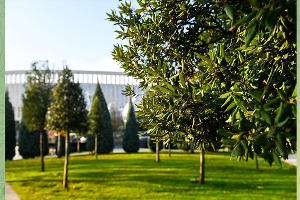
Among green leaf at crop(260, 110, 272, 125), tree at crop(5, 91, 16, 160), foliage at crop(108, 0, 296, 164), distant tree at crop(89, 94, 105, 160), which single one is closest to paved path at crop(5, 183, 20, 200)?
foliage at crop(108, 0, 296, 164)

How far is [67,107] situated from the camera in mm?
7484

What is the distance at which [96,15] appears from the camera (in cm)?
224

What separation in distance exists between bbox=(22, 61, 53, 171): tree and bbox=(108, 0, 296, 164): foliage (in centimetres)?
876

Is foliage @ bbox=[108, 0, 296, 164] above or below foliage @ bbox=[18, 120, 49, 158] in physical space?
above

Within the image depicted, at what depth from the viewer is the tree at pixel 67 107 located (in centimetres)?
745

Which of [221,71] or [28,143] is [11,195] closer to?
[221,71]

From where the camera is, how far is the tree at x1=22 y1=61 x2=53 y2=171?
32.1 ft

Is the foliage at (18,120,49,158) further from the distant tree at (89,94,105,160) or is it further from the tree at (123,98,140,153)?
the tree at (123,98,140,153)

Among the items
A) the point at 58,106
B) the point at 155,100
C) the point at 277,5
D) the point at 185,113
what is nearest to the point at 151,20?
the point at 155,100

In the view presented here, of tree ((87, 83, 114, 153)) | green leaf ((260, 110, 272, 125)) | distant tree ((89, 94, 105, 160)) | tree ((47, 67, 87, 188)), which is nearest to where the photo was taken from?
green leaf ((260, 110, 272, 125))

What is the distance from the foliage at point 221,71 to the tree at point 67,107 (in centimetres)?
592

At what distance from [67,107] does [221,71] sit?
22.6 ft

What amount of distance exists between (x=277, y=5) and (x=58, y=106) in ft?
24.1

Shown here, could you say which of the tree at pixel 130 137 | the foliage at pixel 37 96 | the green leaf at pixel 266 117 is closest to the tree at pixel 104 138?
the tree at pixel 130 137
